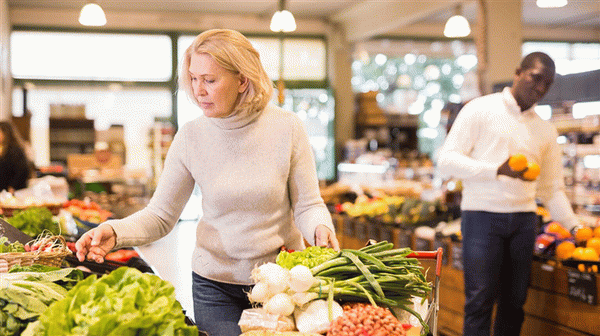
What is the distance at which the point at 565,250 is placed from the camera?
4.10 meters

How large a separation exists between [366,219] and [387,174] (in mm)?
3127

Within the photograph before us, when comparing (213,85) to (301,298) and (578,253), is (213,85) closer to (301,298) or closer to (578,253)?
(301,298)

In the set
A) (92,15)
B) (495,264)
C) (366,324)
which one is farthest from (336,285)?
(92,15)

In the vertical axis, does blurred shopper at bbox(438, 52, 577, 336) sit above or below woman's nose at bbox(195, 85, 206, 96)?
below

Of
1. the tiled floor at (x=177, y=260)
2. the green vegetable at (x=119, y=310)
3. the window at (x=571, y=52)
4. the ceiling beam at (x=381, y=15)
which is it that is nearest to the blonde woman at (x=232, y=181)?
the green vegetable at (x=119, y=310)

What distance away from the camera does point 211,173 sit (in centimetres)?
232

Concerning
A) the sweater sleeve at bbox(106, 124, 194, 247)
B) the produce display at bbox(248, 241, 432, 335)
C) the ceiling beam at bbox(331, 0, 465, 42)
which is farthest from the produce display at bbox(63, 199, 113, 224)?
the ceiling beam at bbox(331, 0, 465, 42)

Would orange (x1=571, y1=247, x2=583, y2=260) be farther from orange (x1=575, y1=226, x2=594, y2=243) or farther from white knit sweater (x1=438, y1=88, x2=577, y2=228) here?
white knit sweater (x1=438, y1=88, x2=577, y2=228)

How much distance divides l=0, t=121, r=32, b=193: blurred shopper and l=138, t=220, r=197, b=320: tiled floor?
1611 mm

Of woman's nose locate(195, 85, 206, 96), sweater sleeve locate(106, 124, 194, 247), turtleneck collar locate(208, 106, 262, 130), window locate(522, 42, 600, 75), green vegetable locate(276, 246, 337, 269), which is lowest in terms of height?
green vegetable locate(276, 246, 337, 269)

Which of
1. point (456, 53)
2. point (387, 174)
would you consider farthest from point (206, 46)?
point (456, 53)

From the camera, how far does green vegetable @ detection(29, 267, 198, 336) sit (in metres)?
1.44

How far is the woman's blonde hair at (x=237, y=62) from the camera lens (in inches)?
86.0

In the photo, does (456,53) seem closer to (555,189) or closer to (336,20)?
(336,20)
